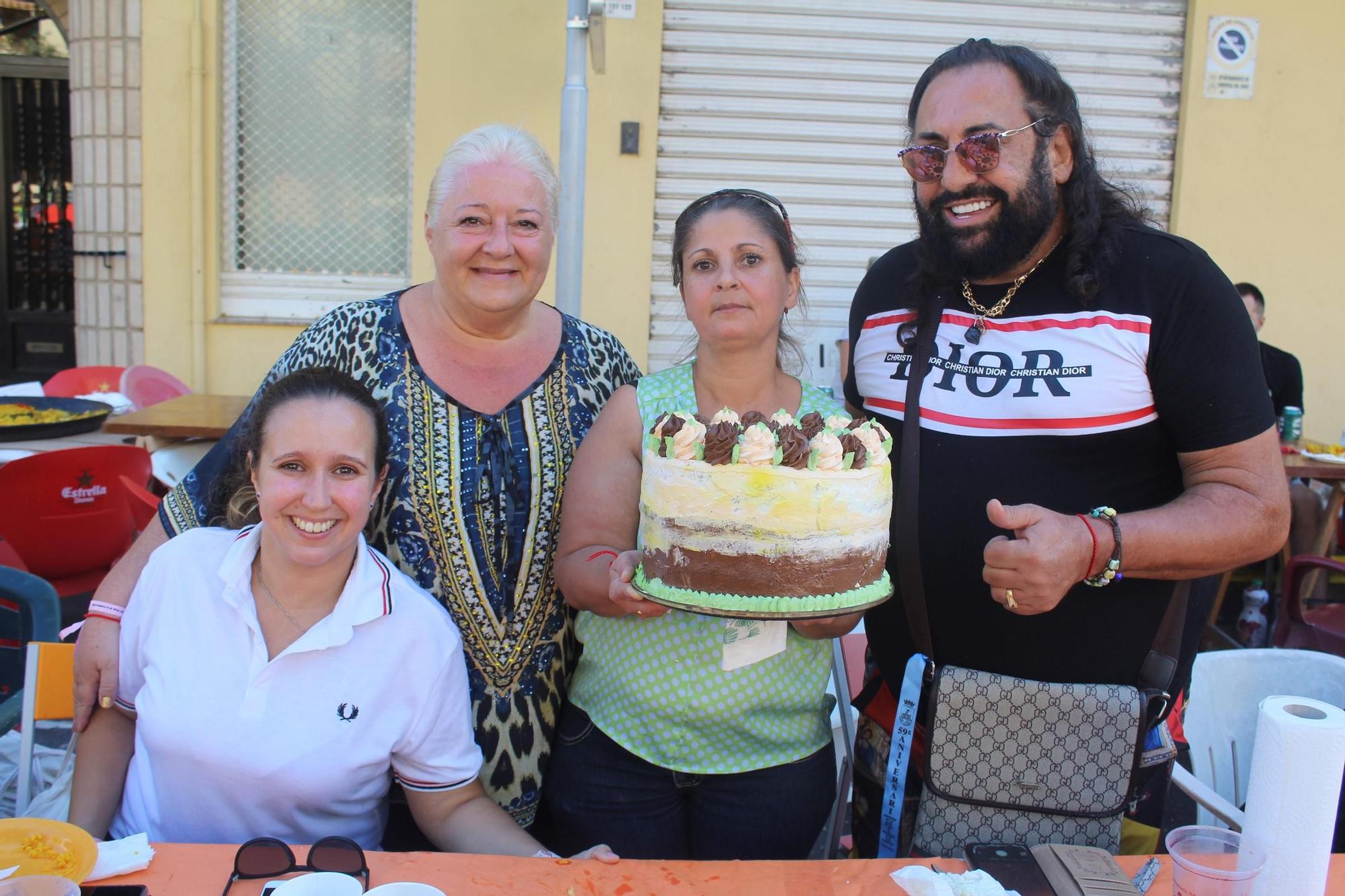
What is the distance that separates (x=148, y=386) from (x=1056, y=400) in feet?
21.5

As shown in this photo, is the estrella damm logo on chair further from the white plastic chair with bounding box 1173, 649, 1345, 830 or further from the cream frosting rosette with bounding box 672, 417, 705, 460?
the white plastic chair with bounding box 1173, 649, 1345, 830

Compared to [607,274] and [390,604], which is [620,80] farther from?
[390,604]

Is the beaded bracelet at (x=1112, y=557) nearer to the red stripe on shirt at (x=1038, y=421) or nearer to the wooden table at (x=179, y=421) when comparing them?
the red stripe on shirt at (x=1038, y=421)

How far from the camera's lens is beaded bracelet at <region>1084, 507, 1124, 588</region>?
78.2 inches

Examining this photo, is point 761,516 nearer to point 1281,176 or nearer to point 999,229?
point 999,229

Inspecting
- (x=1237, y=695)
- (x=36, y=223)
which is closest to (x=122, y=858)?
(x=1237, y=695)

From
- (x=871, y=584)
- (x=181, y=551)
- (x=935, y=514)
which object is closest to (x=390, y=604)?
(x=181, y=551)

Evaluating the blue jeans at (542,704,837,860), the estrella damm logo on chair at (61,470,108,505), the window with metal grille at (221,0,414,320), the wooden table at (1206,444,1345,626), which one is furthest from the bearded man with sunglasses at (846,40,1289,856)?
the window with metal grille at (221,0,414,320)

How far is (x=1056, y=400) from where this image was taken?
2.20 m

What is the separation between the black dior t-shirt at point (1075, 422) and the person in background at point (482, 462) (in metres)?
0.91

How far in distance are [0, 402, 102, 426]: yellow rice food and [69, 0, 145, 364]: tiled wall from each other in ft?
7.12

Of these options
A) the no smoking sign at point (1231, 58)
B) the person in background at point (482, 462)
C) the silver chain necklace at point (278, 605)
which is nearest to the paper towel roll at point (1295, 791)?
the person in background at point (482, 462)

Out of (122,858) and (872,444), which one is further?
(872,444)

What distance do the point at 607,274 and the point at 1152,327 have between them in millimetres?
5852
